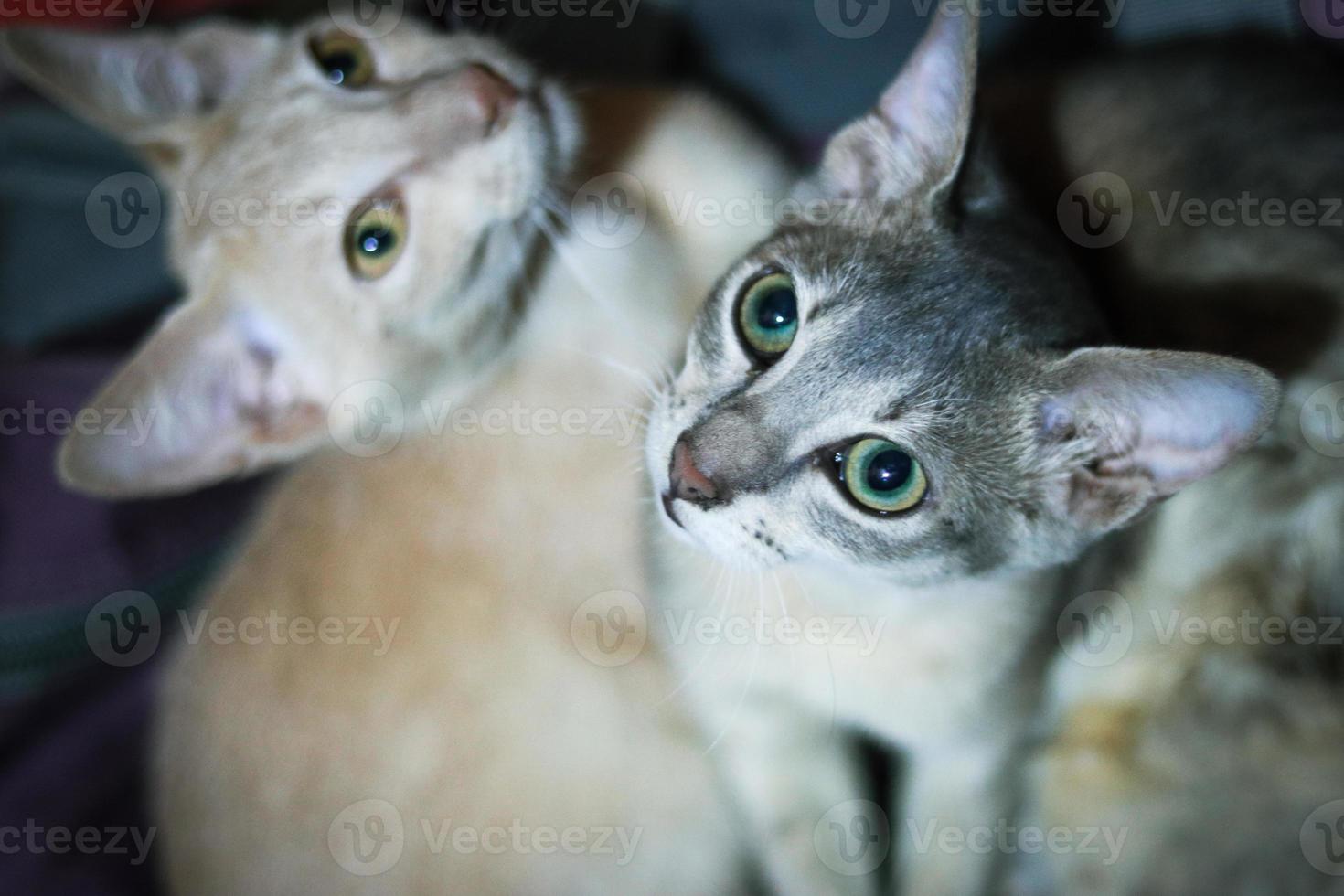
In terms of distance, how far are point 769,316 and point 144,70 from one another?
1278 millimetres

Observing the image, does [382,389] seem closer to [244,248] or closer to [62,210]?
[244,248]

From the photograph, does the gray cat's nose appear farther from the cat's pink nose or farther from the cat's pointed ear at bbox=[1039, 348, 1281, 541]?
the cat's pink nose

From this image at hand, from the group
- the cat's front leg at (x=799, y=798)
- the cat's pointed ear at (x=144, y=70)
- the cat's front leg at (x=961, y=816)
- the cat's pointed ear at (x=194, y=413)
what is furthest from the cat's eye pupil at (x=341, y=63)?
the cat's front leg at (x=961, y=816)

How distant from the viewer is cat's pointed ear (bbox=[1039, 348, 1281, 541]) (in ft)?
3.46

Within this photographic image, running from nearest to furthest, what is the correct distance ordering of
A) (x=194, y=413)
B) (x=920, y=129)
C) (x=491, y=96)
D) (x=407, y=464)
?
(x=920, y=129) < (x=491, y=96) < (x=194, y=413) < (x=407, y=464)

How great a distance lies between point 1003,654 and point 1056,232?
71 centimetres

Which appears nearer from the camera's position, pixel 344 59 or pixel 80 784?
pixel 344 59

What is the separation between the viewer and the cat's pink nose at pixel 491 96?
1.53 metres

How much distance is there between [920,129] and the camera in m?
1.37

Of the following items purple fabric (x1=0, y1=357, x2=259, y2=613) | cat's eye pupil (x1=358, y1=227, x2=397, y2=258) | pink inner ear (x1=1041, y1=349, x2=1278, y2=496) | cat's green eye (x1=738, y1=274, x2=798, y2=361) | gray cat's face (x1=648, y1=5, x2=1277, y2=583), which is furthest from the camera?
purple fabric (x1=0, y1=357, x2=259, y2=613)

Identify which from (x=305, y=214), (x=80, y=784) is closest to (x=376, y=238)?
(x=305, y=214)

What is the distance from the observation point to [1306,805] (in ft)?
4.55

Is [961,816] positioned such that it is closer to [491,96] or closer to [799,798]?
[799,798]

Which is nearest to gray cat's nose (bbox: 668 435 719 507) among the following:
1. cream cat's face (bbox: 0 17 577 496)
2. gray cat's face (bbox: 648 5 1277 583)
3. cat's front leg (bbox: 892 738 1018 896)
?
gray cat's face (bbox: 648 5 1277 583)
